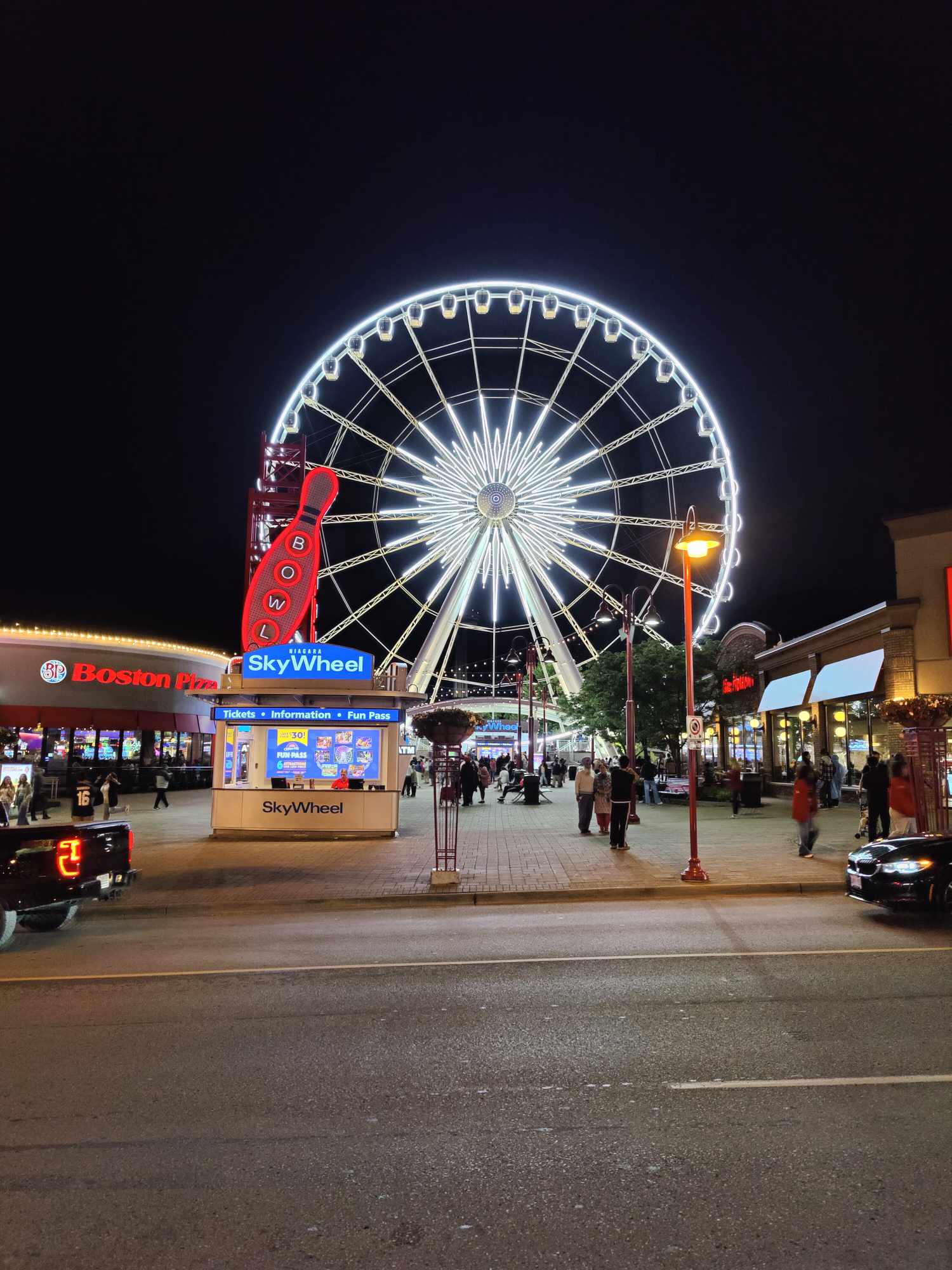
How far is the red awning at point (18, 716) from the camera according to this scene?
3662 cm

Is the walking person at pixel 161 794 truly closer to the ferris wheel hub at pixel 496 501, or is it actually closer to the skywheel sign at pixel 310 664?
the skywheel sign at pixel 310 664

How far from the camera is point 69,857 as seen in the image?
943cm

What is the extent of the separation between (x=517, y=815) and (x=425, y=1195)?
72.0 ft

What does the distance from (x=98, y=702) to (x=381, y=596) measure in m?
14.2

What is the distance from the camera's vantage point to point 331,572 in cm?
3347

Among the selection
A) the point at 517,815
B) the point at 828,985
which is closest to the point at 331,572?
the point at 517,815

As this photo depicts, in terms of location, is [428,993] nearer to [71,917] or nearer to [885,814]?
[71,917]

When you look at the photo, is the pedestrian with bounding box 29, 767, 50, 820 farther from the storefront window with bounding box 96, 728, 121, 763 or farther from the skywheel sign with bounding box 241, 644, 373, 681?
the storefront window with bounding box 96, 728, 121, 763

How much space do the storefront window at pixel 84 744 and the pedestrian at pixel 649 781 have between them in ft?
78.7

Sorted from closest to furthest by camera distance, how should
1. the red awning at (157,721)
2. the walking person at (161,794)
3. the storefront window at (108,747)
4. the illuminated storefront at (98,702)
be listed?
the walking person at (161,794)
the illuminated storefront at (98,702)
the storefront window at (108,747)
the red awning at (157,721)

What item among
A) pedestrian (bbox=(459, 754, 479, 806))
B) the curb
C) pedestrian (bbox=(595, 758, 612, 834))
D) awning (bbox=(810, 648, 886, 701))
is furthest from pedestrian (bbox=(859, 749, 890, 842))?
pedestrian (bbox=(459, 754, 479, 806))

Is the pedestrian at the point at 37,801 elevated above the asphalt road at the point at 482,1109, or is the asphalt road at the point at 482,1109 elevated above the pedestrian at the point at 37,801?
the pedestrian at the point at 37,801

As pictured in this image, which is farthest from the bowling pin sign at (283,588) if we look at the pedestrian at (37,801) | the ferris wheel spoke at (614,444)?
the ferris wheel spoke at (614,444)

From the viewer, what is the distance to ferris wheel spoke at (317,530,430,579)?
33.5 meters
